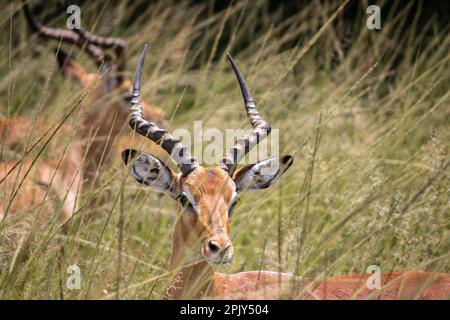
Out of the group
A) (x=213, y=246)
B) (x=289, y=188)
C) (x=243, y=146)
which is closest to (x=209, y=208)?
(x=213, y=246)

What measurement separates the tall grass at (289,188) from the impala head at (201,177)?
14 cm

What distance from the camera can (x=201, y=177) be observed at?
11.9ft

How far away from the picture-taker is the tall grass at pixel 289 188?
292cm

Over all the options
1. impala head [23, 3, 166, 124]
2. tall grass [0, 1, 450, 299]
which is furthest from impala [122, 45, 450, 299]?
impala head [23, 3, 166, 124]

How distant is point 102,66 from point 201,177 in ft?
9.64

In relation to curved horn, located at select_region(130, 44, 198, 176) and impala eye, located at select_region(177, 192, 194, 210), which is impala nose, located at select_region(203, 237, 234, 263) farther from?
curved horn, located at select_region(130, 44, 198, 176)

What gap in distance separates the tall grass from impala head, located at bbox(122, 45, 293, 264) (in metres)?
0.14

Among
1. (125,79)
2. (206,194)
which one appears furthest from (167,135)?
(125,79)

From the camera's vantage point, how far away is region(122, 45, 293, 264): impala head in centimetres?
343

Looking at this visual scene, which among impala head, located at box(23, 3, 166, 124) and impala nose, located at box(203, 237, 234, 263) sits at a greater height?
impala head, located at box(23, 3, 166, 124)

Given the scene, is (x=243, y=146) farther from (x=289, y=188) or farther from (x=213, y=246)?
(x=289, y=188)

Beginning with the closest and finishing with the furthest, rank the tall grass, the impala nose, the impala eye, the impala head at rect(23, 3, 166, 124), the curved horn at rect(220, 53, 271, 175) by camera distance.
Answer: the tall grass, the impala nose, the impala eye, the curved horn at rect(220, 53, 271, 175), the impala head at rect(23, 3, 166, 124)
